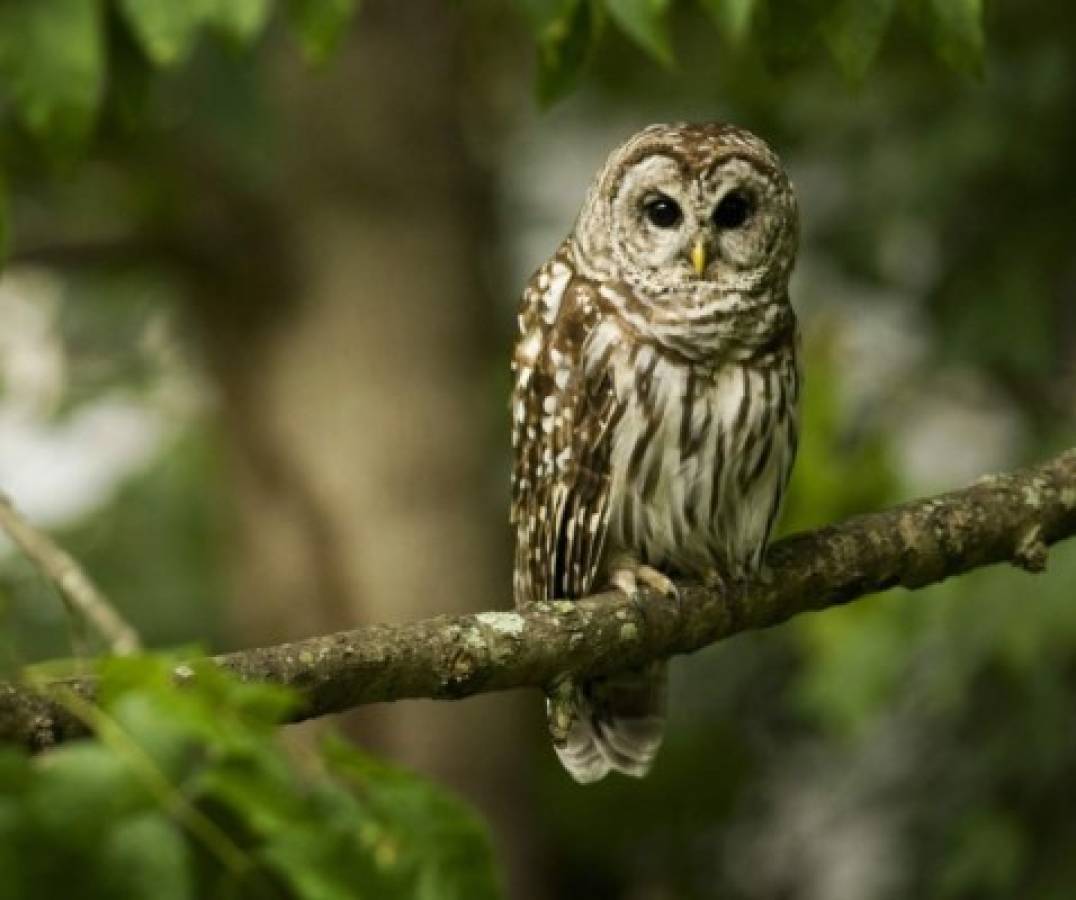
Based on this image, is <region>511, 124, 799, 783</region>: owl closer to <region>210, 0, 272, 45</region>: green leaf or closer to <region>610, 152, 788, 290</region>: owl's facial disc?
<region>610, 152, 788, 290</region>: owl's facial disc

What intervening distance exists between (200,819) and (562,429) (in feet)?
6.56

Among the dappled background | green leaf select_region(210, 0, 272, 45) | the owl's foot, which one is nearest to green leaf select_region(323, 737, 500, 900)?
the owl's foot

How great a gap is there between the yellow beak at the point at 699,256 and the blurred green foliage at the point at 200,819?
165 centimetres

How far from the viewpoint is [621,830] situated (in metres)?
7.48

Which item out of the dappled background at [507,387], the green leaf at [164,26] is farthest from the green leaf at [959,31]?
the dappled background at [507,387]

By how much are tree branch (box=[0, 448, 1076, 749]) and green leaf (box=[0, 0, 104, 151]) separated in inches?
36.6

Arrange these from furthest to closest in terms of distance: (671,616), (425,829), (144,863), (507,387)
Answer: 1. (507,387)
2. (671,616)
3. (425,829)
4. (144,863)

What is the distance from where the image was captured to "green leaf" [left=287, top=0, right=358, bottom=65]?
10.2 feet

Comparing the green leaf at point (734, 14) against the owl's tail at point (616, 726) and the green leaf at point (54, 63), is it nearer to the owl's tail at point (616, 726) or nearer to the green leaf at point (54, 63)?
the green leaf at point (54, 63)

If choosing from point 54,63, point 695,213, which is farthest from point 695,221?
point 54,63

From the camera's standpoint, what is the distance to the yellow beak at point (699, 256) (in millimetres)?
3668

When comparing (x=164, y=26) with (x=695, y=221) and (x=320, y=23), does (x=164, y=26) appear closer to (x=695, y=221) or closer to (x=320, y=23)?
(x=320, y=23)

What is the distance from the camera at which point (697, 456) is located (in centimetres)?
374

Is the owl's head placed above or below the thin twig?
above
